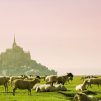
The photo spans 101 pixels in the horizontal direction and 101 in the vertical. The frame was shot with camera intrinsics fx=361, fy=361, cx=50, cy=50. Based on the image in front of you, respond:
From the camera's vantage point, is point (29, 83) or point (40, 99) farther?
point (29, 83)

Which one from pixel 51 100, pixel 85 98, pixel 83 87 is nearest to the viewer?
pixel 85 98

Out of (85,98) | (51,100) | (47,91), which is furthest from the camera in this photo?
(47,91)

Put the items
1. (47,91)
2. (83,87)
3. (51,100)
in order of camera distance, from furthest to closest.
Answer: (83,87), (47,91), (51,100)

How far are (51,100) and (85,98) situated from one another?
541 cm

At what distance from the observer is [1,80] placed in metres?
40.8

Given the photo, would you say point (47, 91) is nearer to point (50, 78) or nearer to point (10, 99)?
point (50, 78)

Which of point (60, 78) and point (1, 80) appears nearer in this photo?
point (1, 80)

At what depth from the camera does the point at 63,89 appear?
41594 millimetres

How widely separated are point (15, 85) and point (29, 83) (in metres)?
1.45

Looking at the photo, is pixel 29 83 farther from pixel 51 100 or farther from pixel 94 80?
pixel 94 80

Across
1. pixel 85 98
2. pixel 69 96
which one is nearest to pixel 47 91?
pixel 69 96

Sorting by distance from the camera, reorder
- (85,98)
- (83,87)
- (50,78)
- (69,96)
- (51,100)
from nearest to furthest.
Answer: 1. (85,98)
2. (51,100)
3. (69,96)
4. (83,87)
5. (50,78)

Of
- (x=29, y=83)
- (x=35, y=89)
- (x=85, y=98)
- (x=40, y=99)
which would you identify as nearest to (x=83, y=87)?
(x=35, y=89)

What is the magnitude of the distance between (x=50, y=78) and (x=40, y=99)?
53.4ft
